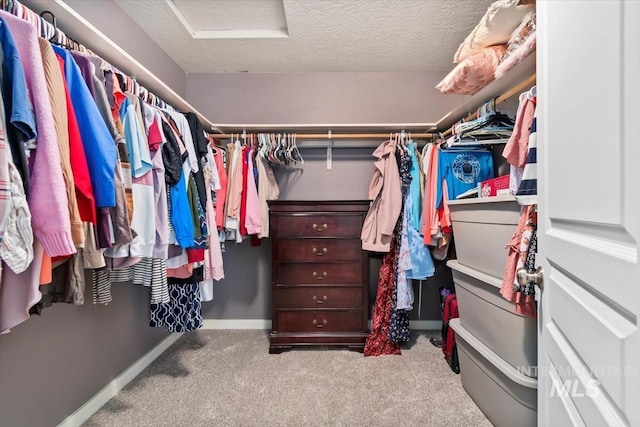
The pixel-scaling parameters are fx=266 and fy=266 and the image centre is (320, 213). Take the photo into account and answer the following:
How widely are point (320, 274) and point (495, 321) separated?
44.3 inches

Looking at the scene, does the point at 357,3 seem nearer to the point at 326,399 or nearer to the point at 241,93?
the point at 241,93

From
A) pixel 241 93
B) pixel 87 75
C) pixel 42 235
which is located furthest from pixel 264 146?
pixel 42 235

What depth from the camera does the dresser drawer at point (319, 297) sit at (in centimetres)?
200

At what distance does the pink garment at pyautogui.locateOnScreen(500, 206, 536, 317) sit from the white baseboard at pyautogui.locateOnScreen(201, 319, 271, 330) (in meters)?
1.95

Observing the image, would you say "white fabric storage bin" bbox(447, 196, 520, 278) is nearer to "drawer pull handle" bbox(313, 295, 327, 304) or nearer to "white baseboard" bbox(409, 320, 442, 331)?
"drawer pull handle" bbox(313, 295, 327, 304)

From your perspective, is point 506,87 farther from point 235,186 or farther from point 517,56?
point 235,186

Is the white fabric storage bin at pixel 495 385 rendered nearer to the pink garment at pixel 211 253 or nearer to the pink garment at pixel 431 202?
the pink garment at pixel 431 202

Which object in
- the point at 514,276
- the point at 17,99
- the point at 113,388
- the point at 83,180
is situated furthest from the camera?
the point at 113,388

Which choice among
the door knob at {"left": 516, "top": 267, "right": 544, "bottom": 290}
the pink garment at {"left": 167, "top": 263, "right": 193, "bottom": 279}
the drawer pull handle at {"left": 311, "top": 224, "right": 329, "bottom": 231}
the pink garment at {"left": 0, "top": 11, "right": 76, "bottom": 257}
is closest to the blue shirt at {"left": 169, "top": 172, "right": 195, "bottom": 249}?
the pink garment at {"left": 167, "top": 263, "right": 193, "bottom": 279}

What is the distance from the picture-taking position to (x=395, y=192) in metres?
1.91

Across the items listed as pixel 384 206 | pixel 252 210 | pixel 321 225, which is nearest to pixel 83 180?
pixel 252 210

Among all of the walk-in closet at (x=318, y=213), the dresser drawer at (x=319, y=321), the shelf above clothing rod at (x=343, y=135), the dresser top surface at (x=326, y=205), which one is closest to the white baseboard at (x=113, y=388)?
the walk-in closet at (x=318, y=213)

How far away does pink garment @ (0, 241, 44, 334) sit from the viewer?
28.5 inches

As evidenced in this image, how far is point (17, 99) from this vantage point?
68 centimetres
